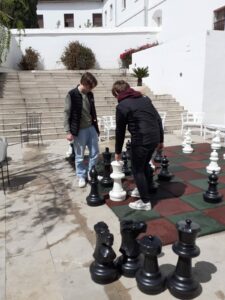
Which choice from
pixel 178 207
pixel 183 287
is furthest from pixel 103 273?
pixel 178 207

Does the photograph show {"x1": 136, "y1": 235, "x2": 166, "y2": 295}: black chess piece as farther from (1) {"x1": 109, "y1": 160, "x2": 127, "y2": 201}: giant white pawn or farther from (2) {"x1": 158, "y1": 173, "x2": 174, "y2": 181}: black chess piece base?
(2) {"x1": 158, "y1": 173, "x2": 174, "y2": 181}: black chess piece base

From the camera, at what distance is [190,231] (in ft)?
7.65

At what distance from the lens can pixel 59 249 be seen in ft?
10.2

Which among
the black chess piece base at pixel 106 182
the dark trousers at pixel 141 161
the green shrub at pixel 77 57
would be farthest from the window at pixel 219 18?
the dark trousers at pixel 141 161

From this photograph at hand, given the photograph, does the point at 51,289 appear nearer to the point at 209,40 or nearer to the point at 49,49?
the point at 209,40

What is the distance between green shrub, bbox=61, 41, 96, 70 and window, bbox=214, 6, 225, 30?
647 centimetres

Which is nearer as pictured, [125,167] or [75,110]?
[75,110]

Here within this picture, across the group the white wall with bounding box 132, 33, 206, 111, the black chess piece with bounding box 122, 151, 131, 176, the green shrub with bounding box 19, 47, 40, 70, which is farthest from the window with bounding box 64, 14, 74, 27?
the black chess piece with bounding box 122, 151, 131, 176

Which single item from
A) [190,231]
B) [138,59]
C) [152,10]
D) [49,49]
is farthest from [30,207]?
[152,10]

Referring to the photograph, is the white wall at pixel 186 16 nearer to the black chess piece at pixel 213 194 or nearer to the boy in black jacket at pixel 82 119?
the boy in black jacket at pixel 82 119

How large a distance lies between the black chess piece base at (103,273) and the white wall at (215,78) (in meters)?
8.29

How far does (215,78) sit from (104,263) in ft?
28.5

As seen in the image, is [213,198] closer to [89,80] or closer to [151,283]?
[151,283]

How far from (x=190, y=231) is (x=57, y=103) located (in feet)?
30.2
